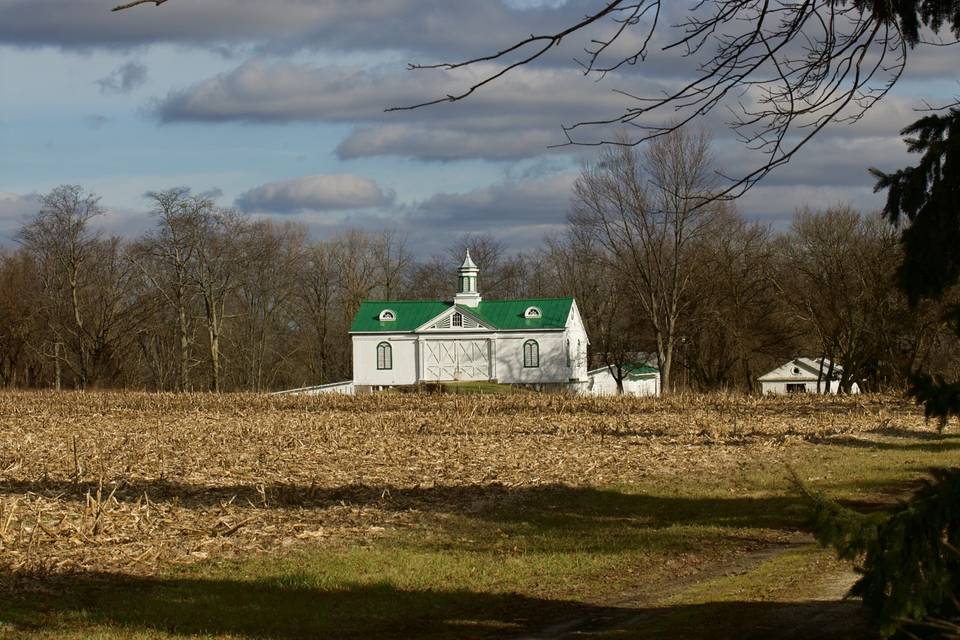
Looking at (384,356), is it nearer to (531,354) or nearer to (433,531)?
(531,354)

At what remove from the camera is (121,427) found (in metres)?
32.9

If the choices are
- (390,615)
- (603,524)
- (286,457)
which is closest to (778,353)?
(286,457)

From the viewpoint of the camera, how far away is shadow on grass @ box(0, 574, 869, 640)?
393 inches

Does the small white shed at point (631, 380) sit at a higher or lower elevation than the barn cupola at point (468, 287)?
lower

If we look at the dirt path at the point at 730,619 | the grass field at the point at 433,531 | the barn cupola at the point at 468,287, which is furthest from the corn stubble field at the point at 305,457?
the barn cupola at the point at 468,287

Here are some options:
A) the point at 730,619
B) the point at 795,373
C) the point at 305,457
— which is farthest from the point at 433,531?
the point at 795,373

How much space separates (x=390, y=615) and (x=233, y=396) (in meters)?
39.6

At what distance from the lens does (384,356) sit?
246 feet

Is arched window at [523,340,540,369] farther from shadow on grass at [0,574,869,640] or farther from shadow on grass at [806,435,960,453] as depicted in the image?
shadow on grass at [0,574,869,640]

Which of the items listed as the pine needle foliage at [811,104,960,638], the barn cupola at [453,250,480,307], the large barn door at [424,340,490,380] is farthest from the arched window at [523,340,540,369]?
the pine needle foliage at [811,104,960,638]

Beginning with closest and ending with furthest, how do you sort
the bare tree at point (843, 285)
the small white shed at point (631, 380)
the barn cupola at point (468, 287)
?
1. the bare tree at point (843, 285)
2. the barn cupola at point (468, 287)
3. the small white shed at point (631, 380)

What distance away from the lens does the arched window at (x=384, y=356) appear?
7475 cm

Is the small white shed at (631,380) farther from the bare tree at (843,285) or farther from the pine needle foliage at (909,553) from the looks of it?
the pine needle foliage at (909,553)

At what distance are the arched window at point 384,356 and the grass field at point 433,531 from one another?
143 ft
